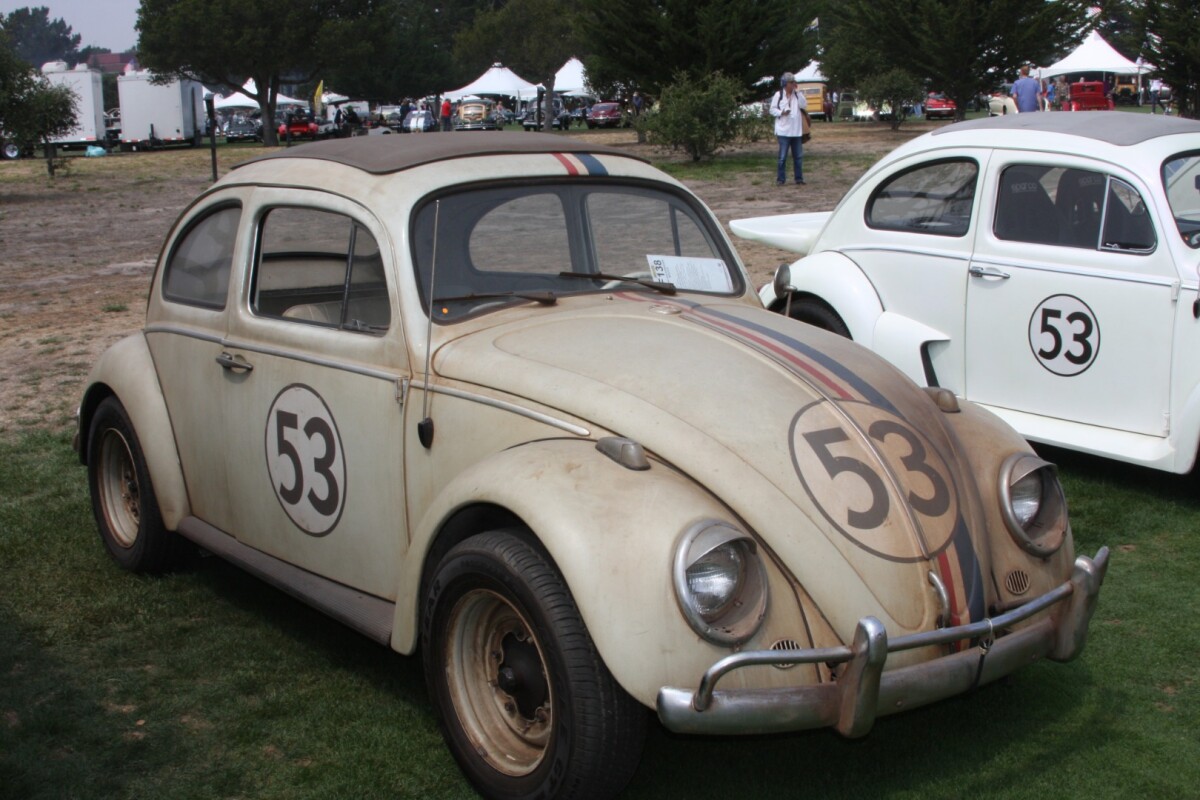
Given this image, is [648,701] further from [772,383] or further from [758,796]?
[772,383]

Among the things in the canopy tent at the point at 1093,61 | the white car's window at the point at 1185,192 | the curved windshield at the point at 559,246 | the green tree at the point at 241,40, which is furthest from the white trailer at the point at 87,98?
the curved windshield at the point at 559,246

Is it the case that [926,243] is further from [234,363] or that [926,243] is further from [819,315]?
[234,363]

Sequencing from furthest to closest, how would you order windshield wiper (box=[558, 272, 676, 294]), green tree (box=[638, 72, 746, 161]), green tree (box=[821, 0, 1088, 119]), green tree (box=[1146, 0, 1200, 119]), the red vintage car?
the red vintage car < green tree (box=[821, 0, 1088, 119]) < green tree (box=[1146, 0, 1200, 119]) < green tree (box=[638, 72, 746, 161]) < windshield wiper (box=[558, 272, 676, 294])

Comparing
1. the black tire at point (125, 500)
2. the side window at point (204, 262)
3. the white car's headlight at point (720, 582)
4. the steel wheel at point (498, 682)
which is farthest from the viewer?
the black tire at point (125, 500)

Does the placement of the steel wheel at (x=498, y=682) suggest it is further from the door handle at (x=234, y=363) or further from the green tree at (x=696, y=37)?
the green tree at (x=696, y=37)

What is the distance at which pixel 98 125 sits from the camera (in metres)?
48.6

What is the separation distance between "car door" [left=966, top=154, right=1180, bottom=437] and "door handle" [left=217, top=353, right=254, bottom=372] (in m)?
3.76

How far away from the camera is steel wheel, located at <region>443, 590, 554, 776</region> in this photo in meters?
3.24

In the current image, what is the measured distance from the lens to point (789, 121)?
762 inches

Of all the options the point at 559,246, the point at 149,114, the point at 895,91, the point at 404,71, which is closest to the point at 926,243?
the point at 559,246

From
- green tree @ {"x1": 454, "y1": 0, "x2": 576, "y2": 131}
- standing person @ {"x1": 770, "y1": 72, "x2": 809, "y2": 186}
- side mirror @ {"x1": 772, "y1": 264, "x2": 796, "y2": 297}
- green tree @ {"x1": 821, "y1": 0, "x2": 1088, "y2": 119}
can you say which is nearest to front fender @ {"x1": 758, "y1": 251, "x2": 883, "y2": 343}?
side mirror @ {"x1": 772, "y1": 264, "x2": 796, "y2": 297}

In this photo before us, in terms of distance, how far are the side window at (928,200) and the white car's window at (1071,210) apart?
220 mm

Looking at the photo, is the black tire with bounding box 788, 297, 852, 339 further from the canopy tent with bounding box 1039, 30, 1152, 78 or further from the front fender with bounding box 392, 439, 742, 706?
the canopy tent with bounding box 1039, 30, 1152, 78

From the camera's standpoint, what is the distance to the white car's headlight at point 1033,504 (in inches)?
137
